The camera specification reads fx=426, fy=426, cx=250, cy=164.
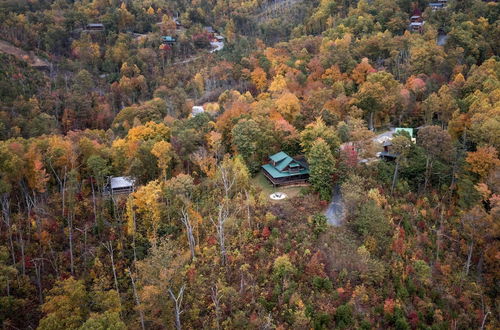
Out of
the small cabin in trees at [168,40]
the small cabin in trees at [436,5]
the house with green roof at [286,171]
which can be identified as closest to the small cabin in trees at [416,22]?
the small cabin in trees at [436,5]

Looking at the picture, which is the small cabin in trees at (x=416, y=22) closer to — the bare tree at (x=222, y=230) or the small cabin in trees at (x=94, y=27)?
the bare tree at (x=222, y=230)

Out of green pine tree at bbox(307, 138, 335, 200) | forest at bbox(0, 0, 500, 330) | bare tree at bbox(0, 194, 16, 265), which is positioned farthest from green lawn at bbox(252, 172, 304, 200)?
→ bare tree at bbox(0, 194, 16, 265)

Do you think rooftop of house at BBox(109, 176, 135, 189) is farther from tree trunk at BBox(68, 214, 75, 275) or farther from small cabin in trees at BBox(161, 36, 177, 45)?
small cabin in trees at BBox(161, 36, 177, 45)

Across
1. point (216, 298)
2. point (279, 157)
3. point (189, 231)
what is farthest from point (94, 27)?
point (216, 298)

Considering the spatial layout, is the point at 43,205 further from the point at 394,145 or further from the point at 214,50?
the point at 214,50

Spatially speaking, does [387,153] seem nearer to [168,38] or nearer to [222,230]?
[222,230]

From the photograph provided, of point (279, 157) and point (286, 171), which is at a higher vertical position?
point (279, 157)

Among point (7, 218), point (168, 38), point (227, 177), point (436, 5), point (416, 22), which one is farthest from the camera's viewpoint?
point (168, 38)
